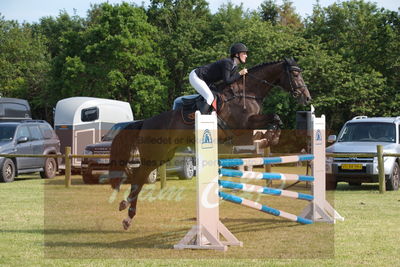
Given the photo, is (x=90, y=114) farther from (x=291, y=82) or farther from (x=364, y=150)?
(x=291, y=82)

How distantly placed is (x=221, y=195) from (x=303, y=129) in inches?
159

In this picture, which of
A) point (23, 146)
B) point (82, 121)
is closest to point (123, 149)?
point (23, 146)

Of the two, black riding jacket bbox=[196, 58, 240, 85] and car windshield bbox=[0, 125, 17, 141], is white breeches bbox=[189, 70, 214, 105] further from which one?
car windshield bbox=[0, 125, 17, 141]

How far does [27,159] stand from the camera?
805 inches

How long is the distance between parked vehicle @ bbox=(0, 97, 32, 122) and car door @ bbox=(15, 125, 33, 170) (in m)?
3.35

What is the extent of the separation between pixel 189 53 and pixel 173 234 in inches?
1429

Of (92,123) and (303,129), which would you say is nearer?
(303,129)

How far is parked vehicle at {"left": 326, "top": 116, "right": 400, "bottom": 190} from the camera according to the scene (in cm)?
1574

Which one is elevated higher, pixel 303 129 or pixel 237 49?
pixel 237 49

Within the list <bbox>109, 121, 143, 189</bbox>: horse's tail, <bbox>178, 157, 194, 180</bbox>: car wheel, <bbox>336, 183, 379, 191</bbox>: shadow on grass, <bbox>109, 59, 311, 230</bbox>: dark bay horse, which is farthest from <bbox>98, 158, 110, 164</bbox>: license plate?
<bbox>109, 59, 311, 230</bbox>: dark bay horse

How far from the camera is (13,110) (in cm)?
2489

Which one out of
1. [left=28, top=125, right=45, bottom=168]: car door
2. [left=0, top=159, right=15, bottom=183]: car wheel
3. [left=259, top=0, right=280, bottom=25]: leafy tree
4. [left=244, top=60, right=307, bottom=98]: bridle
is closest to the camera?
[left=244, top=60, right=307, bottom=98]: bridle

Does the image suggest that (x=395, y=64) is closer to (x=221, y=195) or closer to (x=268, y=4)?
(x=268, y=4)

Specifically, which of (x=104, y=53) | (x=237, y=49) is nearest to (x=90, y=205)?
(x=237, y=49)
